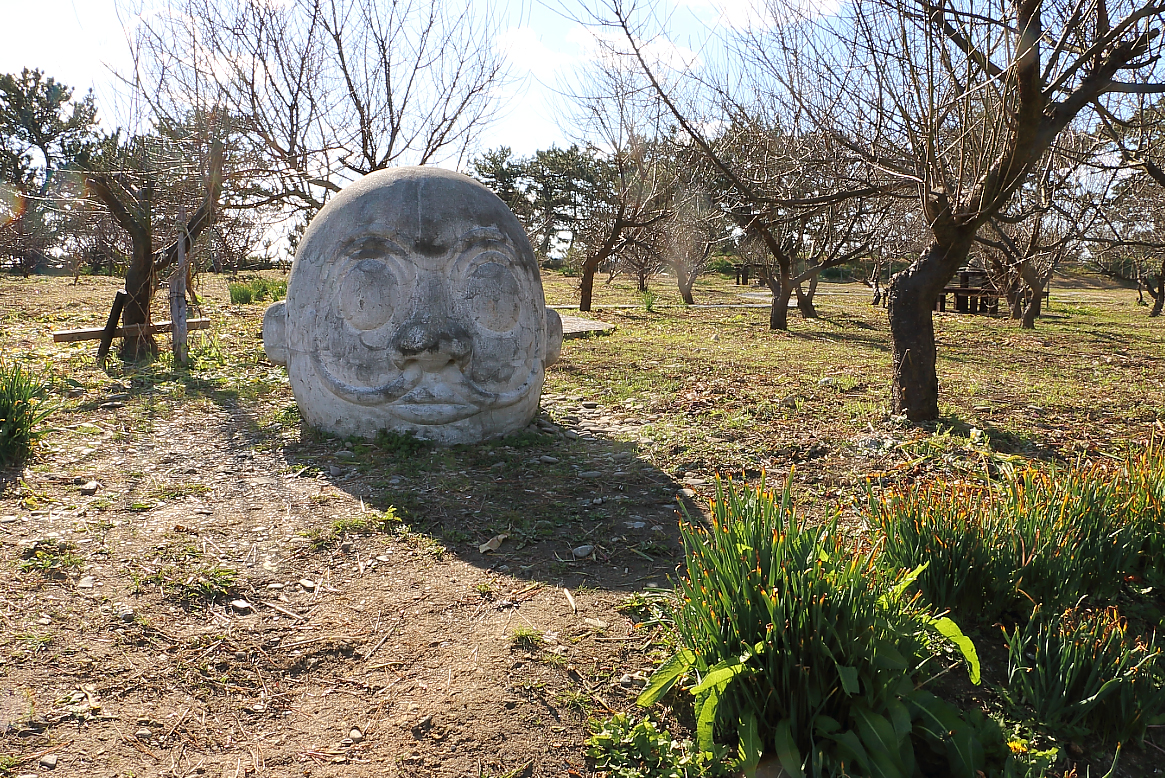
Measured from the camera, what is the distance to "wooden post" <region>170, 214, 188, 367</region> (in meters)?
7.54

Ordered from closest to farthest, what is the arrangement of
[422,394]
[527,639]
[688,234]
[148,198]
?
[527,639] < [422,394] < [148,198] < [688,234]

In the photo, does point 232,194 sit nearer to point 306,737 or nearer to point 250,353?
point 250,353

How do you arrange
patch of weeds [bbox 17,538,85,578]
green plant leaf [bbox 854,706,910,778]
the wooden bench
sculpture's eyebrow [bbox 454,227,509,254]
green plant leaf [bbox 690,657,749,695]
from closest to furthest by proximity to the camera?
green plant leaf [bbox 854,706,910,778], green plant leaf [bbox 690,657,749,695], patch of weeds [bbox 17,538,85,578], sculpture's eyebrow [bbox 454,227,509,254], the wooden bench

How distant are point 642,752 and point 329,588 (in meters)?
1.59

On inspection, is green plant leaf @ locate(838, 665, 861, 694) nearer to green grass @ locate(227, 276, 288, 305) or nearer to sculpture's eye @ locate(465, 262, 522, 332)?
sculpture's eye @ locate(465, 262, 522, 332)

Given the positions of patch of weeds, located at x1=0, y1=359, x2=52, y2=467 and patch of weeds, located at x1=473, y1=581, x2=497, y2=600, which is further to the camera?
patch of weeds, located at x1=0, y1=359, x2=52, y2=467

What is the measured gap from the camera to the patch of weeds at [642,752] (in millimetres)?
2182

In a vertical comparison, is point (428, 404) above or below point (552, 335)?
below

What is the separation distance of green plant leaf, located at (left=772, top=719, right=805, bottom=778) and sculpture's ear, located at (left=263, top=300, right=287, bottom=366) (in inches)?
164

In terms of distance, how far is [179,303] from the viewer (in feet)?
24.8

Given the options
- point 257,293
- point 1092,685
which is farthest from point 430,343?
point 257,293

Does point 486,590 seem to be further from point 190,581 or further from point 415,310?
point 415,310

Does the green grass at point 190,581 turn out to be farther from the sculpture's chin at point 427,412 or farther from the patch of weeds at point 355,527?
the sculpture's chin at point 427,412

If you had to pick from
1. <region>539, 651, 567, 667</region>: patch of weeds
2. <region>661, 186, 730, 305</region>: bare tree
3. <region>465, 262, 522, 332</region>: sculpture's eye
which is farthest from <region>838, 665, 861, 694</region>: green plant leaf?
<region>661, 186, 730, 305</region>: bare tree
